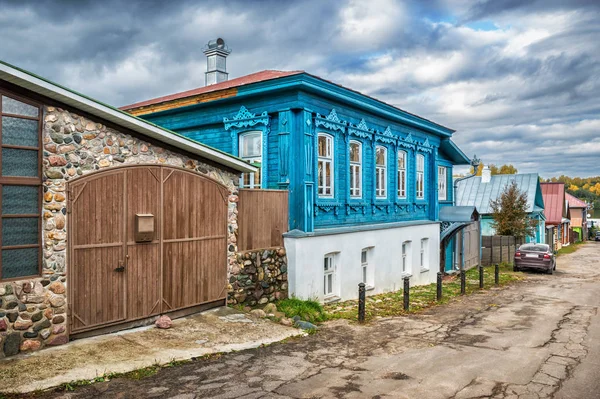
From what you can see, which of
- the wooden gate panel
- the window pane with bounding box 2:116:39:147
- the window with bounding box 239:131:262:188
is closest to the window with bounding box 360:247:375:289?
the window with bounding box 239:131:262:188

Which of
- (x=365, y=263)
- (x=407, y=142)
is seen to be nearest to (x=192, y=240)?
(x=365, y=263)

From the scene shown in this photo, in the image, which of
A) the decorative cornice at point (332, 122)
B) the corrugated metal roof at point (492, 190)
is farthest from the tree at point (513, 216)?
the decorative cornice at point (332, 122)

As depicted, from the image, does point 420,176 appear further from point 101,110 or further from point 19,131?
point 19,131

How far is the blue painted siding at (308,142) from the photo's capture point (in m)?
12.6

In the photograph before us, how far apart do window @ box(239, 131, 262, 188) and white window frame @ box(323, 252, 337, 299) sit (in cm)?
281

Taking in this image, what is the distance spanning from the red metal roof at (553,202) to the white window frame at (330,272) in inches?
1427

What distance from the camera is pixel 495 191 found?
37000 millimetres

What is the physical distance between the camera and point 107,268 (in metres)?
8.40

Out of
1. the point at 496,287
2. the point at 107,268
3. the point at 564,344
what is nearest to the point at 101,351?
the point at 107,268

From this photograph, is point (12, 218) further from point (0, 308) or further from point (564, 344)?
point (564, 344)

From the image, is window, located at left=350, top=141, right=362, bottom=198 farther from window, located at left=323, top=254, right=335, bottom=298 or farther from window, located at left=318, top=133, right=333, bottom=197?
window, located at left=323, top=254, right=335, bottom=298

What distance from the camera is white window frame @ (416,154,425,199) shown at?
782 inches

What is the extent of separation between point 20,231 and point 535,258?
76.0 ft

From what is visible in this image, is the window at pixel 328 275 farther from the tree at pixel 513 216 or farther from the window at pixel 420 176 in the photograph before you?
the tree at pixel 513 216
